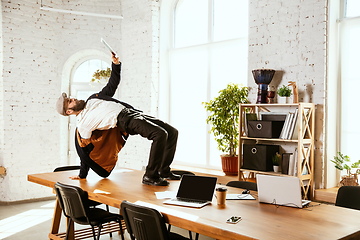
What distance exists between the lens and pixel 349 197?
344 centimetres

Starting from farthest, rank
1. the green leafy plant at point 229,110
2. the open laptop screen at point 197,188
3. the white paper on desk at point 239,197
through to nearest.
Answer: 1. the green leafy plant at point 229,110
2. the white paper on desk at point 239,197
3. the open laptop screen at point 197,188

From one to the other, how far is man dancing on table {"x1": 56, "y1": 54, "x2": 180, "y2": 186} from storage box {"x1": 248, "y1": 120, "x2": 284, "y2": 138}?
1.43 meters

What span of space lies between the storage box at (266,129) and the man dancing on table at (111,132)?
4.69ft

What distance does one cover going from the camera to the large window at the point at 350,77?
470 centimetres

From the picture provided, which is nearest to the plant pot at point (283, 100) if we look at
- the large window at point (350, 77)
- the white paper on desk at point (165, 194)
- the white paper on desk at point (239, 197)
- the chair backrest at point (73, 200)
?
the large window at point (350, 77)

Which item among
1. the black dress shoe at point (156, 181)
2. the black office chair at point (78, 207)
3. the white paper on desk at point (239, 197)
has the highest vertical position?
the black dress shoe at point (156, 181)

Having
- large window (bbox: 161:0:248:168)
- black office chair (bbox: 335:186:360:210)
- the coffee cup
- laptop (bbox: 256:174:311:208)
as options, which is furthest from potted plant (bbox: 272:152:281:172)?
the coffee cup

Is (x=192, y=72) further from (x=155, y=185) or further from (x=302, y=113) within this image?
(x=155, y=185)

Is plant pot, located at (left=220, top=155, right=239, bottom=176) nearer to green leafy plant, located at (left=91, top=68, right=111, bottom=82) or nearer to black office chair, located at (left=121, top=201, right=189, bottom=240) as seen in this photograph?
black office chair, located at (left=121, top=201, right=189, bottom=240)

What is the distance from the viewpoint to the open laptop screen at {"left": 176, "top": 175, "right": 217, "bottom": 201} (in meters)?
3.07

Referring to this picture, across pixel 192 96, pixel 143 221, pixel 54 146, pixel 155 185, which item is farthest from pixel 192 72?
pixel 143 221

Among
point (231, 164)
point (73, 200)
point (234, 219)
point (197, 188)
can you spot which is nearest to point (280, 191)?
point (234, 219)

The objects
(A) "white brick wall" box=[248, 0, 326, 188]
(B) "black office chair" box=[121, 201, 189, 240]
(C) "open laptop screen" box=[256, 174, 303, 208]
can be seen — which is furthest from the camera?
(A) "white brick wall" box=[248, 0, 326, 188]

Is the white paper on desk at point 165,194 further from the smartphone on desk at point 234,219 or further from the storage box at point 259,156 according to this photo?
the storage box at point 259,156
